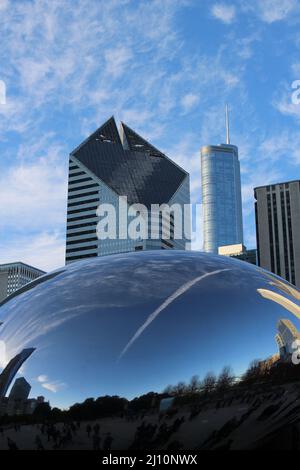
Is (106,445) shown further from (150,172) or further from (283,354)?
(150,172)

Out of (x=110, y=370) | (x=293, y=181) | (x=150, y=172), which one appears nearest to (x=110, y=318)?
(x=110, y=370)

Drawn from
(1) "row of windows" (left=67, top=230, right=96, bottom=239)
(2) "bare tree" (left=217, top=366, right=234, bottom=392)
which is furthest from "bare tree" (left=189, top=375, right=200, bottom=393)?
(1) "row of windows" (left=67, top=230, right=96, bottom=239)

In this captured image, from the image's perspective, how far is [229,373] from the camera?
17.4 feet

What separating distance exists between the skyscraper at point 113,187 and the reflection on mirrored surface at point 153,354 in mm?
120771

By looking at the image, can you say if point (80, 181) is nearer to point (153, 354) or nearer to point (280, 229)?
point (280, 229)

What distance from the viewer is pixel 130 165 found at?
14712 centimetres

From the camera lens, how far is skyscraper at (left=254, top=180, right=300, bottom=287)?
337 ft

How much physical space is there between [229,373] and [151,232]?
130m

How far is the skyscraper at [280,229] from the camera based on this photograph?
103 metres

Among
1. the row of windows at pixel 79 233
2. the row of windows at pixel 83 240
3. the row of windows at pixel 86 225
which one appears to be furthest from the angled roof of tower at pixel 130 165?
the row of windows at pixel 83 240

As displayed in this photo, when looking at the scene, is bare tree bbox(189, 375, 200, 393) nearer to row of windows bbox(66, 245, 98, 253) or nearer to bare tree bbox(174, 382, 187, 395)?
bare tree bbox(174, 382, 187, 395)

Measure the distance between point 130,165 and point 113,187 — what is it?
14224 mm

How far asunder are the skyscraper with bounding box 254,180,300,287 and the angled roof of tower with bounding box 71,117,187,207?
39055mm

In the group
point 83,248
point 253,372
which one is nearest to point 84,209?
point 83,248
